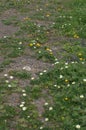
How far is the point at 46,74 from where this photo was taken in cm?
823

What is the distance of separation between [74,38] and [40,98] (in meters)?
3.46

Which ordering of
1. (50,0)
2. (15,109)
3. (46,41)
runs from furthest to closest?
(50,0) < (46,41) < (15,109)

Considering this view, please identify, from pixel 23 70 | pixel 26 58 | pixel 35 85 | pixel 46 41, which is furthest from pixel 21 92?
pixel 46 41

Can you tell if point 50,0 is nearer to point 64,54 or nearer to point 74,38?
point 74,38

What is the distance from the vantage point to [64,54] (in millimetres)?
9258

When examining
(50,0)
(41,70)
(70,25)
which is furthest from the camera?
(50,0)

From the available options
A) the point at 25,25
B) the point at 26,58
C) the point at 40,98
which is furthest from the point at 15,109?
the point at 25,25

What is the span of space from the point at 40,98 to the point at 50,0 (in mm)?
7478

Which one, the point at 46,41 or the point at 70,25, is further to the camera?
the point at 70,25

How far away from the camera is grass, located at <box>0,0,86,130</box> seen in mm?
6769

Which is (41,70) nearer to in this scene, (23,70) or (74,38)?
(23,70)

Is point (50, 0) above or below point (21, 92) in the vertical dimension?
below

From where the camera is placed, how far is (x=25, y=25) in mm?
11320

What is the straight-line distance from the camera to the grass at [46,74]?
6769 mm
